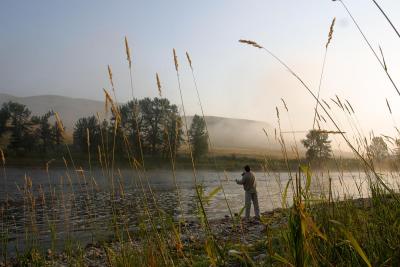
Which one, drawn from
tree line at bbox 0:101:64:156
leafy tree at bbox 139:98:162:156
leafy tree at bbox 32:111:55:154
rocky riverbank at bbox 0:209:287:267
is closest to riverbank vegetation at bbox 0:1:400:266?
rocky riverbank at bbox 0:209:287:267

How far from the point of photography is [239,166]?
309 feet

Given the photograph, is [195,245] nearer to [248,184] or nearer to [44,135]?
[248,184]

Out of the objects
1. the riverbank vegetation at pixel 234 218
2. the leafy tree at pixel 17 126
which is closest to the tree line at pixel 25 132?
the leafy tree at pixel 17 126

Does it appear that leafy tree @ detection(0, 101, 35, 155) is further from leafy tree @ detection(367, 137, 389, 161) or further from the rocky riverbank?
leafy tree @ detection(367, 137, 389, 161)

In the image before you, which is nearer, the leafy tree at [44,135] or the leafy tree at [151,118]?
the leafy tree at [44,135]

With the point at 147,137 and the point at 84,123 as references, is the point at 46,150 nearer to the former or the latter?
the point at 84,123

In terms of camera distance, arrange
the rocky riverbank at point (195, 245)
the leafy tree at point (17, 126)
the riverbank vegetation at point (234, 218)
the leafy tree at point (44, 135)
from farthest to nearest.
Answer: the leafy tree at point (44, 135), the leafy tree at point (17, 126), the rocky riverbank at point (195, 245), the riverbank vegetation at point (234, 218)

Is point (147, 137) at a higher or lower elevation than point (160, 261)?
higher

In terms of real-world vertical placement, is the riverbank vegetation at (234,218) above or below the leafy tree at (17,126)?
below

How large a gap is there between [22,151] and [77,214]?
2603 inches

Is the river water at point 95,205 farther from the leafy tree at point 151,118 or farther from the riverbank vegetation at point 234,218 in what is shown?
the leafy tree at point 151,118

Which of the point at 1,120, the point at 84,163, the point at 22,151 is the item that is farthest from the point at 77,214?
the point at 1,120

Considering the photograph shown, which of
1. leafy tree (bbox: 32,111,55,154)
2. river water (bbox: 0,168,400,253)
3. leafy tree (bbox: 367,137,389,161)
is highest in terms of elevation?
leafy tree (bbox: 32,111,55,154)

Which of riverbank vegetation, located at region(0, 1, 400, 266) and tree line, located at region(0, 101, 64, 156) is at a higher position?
tree line, located at region(0, 101, 64, 156)
